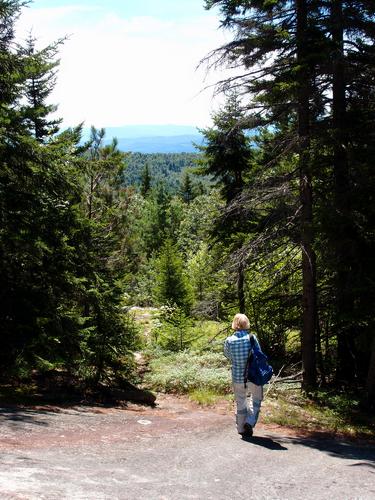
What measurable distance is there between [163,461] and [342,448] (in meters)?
3.04

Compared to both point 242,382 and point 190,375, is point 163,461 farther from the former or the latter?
point 190,375

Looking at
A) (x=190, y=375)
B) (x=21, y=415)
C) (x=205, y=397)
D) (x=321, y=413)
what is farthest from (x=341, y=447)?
(x=190, y=375)

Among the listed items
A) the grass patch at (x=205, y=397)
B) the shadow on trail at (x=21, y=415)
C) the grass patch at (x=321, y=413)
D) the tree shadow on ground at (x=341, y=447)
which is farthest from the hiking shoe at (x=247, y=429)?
the grass patch at (x=205, y=397)

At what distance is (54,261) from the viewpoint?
11.2m

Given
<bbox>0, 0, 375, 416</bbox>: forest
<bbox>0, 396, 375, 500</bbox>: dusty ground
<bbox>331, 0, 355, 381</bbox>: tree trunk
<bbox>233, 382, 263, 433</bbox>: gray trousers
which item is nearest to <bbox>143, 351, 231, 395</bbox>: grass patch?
<bbox>0, 0, 375, 416</bbox>: forest

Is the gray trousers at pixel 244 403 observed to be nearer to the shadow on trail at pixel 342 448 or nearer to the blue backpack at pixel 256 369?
the blue backpack at pixel 256 369

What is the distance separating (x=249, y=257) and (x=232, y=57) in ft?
15.0

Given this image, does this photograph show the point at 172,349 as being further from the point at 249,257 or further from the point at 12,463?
the point at 12,463

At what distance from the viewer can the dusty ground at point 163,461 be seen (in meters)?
4.43

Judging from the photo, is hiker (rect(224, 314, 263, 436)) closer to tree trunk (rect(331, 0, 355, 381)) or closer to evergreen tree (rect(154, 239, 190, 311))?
tree trunk (rect(331, 0, 355, 381))

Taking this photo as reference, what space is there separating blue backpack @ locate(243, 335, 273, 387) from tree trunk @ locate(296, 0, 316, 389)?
3.48m

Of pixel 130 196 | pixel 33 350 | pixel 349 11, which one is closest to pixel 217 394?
pixel 33 350

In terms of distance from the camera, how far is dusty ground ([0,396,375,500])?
14.5ft

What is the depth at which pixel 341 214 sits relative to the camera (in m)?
9.13
